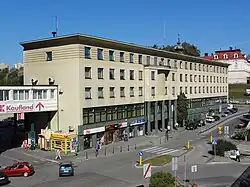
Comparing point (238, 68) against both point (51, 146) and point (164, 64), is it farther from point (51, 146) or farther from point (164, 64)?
point (51, 146)

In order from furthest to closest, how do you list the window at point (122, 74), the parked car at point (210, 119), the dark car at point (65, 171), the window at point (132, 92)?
the parked car at point (210, 119) → the window at point (132, 92) → the window at point (122, 74) → the dark car at point (65, 171)

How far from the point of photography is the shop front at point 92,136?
149 ft

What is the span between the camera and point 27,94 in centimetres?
4300

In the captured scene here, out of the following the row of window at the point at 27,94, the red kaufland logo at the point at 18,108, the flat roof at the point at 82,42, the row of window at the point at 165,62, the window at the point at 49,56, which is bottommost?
the red kaufland logo at the point at 18,108

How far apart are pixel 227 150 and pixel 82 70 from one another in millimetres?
20561

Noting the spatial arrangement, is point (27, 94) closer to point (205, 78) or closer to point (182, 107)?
point (182, 107)

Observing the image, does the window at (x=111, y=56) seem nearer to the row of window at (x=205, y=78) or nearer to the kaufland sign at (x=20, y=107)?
the kaufland sign at (x=20, y=107)

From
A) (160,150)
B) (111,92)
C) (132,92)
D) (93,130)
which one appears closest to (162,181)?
(160,150)

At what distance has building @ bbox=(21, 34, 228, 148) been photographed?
44.9 metres

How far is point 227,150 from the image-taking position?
133 feet

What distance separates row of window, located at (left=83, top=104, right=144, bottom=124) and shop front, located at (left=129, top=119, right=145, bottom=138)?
1.13 meters

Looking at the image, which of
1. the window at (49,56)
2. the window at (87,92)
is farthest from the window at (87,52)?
the window at (49,56)

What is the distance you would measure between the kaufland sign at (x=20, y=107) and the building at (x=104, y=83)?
325 cm

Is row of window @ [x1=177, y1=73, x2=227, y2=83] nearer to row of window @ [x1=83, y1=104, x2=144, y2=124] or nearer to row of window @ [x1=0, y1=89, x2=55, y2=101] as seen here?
row of window @ [x1=83, y1=104, x2=144, y2=124]
